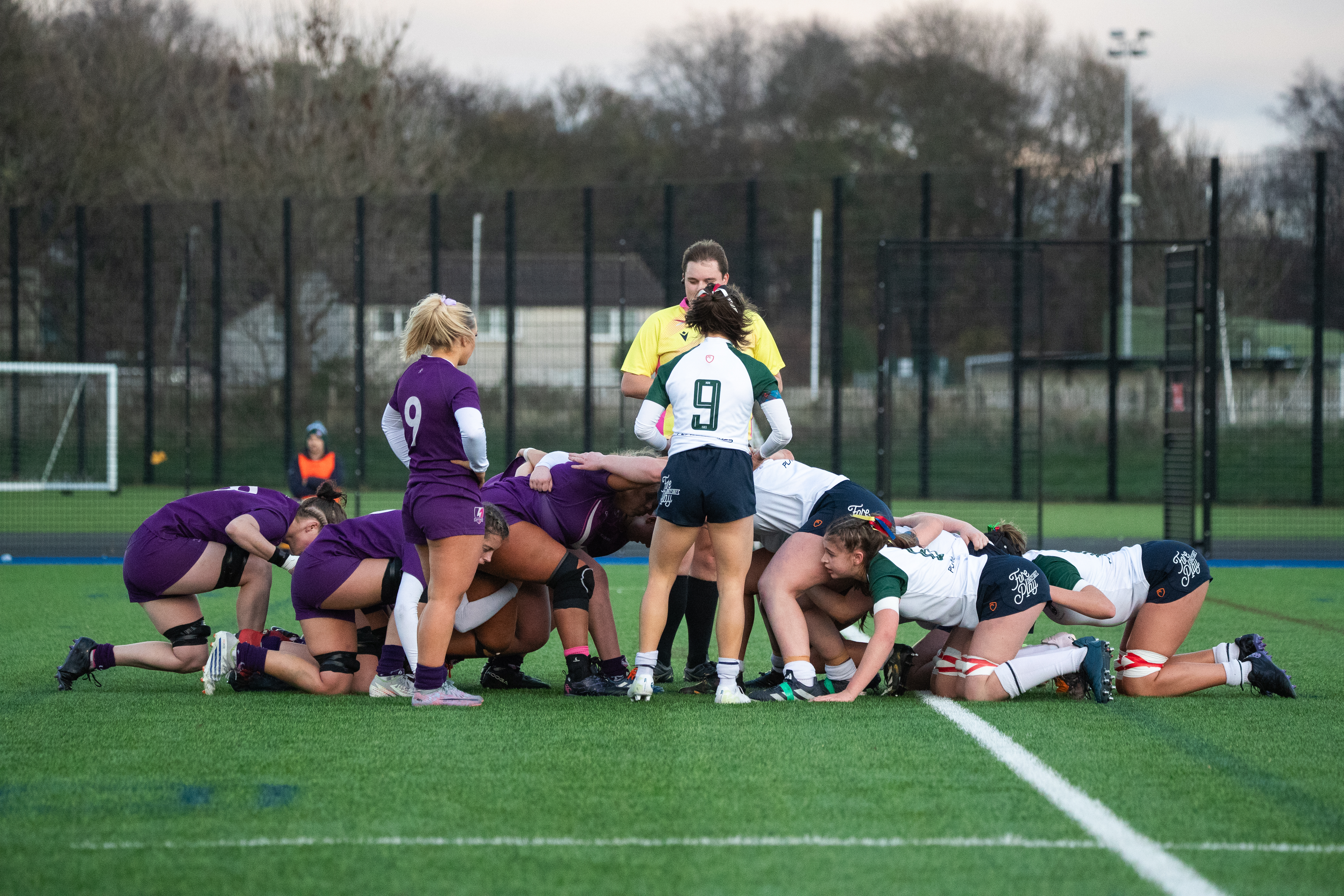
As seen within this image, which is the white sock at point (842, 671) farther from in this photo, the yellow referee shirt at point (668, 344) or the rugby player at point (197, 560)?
the rugby player at point (197, 560)

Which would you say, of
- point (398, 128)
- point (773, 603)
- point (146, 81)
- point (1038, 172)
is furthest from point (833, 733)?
point (146, 81)

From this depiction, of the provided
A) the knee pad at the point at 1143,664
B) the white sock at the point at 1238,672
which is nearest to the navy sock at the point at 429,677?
the knee pad at the point at 1143,664

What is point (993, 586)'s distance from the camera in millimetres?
5281

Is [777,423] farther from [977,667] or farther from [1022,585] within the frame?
[977,667]

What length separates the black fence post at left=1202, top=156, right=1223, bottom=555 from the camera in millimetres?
12211

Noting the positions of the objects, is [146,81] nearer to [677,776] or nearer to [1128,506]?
[1128,506]

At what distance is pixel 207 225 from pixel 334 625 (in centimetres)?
1558

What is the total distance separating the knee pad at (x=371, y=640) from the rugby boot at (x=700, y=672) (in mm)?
1239

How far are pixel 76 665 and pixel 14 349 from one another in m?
15.5

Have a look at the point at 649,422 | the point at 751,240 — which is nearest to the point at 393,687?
the point at 649,422

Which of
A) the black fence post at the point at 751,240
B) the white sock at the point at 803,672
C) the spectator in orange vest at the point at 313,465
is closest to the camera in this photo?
the white sock at the point at 803,672

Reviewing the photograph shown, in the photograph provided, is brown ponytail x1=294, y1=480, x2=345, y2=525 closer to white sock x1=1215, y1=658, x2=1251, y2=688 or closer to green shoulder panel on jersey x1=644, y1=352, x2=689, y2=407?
green shoulder panel on jersey x1=644, y1=352, x2=689, y2=407

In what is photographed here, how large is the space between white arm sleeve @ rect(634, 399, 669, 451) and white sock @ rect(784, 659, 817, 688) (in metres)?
0.99

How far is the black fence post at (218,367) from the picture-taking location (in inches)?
713
